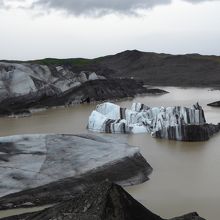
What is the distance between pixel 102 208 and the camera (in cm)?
513

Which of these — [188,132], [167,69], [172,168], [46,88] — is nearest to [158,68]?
[167,69]

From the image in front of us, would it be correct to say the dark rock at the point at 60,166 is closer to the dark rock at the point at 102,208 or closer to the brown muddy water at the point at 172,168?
the brown muddy water at the point at 172,168

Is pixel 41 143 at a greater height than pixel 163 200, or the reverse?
pixel 41 143

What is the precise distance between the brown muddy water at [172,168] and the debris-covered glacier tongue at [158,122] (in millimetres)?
332

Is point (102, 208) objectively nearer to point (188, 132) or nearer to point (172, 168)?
point (172, 168)

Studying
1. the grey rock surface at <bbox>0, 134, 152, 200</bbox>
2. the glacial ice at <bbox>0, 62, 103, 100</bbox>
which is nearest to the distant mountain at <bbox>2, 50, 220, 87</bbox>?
the glacial ice at <bbox>0, 62, 103, 100</bbox>

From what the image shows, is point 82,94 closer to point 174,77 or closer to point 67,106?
point 67,106

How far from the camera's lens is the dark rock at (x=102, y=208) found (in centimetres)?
511

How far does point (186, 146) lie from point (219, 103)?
9.44 meters

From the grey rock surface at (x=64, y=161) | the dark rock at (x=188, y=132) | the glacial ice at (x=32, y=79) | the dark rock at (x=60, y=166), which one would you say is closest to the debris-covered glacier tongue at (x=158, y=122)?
the dark rock at (x=188, y=132)

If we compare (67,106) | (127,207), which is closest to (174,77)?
(67,106)

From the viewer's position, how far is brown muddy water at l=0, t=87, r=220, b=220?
7746 mm

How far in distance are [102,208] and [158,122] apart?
30.0ft

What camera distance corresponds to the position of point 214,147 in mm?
12211
